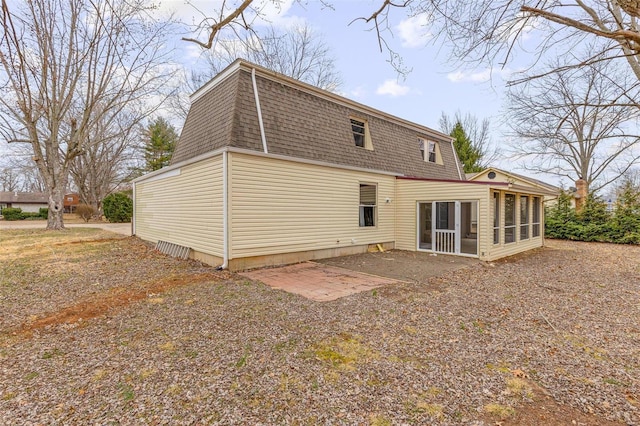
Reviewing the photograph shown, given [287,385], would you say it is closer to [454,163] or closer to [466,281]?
[466,281]

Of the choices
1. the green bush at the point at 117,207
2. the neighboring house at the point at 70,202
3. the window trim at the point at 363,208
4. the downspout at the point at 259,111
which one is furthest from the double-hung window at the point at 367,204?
the neighboring house at the point at 70,202

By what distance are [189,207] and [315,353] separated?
667cm

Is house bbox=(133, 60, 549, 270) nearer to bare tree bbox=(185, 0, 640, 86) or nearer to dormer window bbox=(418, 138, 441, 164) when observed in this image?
dormer window bbox=(418, 138, 441, 164)

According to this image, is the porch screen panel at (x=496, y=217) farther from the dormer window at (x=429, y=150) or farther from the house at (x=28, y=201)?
the house at (x=28, y=201)

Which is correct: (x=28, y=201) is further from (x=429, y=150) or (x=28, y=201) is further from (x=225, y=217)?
(x=429, y=150)

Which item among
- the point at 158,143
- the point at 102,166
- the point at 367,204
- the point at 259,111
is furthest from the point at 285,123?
the point at 102,166

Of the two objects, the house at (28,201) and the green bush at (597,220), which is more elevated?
the house at (28,201)

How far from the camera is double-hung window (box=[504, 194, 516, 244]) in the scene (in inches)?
401

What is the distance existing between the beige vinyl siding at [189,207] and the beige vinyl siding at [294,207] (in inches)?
19.5

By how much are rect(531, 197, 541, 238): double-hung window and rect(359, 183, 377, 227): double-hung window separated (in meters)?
6.95

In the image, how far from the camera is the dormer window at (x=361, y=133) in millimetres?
10969

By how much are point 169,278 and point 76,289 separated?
5.07 feet

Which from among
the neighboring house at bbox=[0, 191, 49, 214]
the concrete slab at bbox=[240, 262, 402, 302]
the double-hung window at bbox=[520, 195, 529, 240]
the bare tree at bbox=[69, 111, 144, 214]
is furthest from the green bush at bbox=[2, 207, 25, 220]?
the double-hung window at bbox=[520, 195, 529, 240]

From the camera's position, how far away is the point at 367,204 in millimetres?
10648
